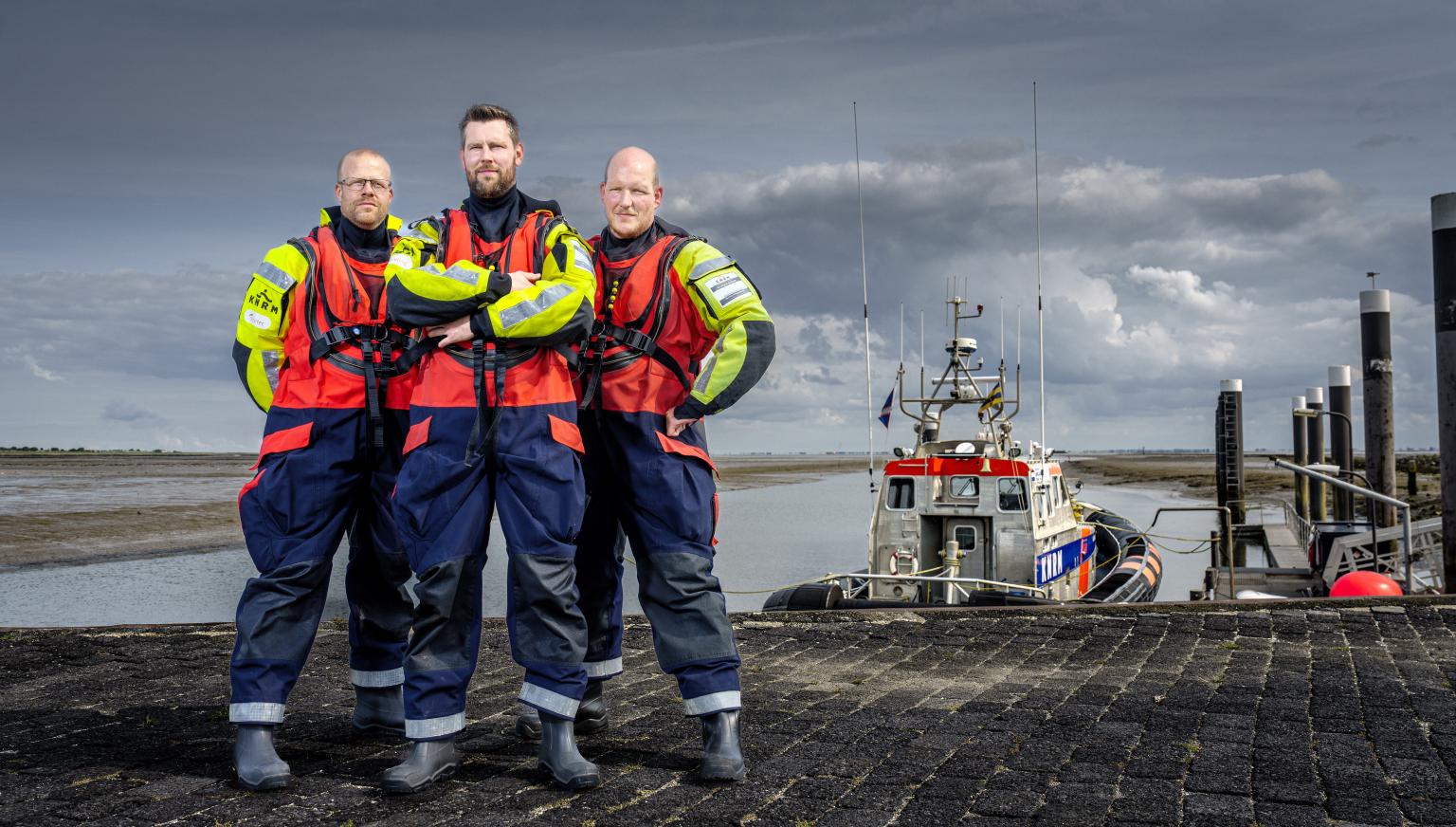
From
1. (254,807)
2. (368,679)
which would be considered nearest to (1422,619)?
(368,679)

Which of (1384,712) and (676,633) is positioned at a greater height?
(676,633)

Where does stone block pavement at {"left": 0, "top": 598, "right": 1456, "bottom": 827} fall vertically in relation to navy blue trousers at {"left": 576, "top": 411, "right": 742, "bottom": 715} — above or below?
below

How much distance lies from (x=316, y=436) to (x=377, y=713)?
1.09 metres

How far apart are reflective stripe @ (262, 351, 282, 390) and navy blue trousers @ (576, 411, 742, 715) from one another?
1106 millimetres

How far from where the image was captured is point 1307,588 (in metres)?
13.9

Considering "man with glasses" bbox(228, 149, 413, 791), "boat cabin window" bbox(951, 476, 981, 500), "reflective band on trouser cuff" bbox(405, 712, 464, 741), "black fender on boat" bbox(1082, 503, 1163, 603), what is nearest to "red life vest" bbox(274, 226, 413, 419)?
"man with glasses" bbox(228, 149, 413, 791)

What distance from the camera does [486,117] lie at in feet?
10.7

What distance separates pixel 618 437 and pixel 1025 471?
30.7ft

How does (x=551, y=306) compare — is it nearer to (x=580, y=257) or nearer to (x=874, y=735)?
(x=580, y=257)

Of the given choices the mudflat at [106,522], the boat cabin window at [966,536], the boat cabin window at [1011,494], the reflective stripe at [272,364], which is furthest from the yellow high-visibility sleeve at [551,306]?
the mudflat at [106,522]

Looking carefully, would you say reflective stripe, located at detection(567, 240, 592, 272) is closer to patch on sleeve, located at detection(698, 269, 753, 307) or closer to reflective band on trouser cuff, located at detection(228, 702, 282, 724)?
patch on sleeve, located at detection(698, 269, 753, 307)

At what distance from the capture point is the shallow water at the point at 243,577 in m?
15.6

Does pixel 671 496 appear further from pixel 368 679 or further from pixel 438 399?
pixel 368 679

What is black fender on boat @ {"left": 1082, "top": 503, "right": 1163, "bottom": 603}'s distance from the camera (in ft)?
38.9
